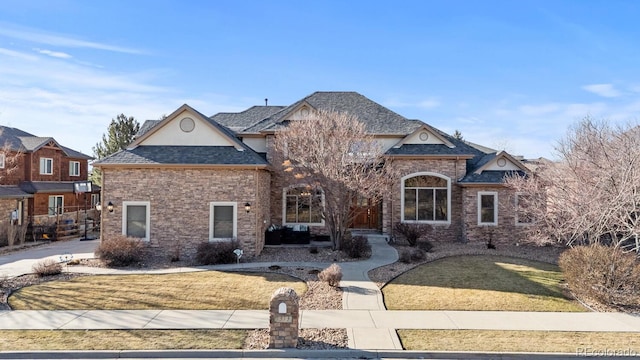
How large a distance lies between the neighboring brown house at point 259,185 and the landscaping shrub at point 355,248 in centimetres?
190

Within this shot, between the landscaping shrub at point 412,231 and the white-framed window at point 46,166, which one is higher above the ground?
the white-framed window at point 46,166

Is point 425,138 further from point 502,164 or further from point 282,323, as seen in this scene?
point 282,323

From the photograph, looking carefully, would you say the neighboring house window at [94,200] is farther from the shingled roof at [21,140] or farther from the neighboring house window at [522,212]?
the neighboring house window at [522,212]

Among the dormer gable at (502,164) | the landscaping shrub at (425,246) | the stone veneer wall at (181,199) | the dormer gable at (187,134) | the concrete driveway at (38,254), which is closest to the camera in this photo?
the concrete driveway at (38,254)

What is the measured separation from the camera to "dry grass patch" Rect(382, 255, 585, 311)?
9570 mm

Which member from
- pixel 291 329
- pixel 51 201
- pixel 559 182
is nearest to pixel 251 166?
pixel 291 329

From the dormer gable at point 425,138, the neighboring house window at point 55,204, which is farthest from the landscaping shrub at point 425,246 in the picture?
the neighboring house window at point 55,204

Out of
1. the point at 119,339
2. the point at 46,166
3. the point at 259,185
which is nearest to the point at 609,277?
the point at 119,339

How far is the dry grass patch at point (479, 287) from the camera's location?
9570 millimetres

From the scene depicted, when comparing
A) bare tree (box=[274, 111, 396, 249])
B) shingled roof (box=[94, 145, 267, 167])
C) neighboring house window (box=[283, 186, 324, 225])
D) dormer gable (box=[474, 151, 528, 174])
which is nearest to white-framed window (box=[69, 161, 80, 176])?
shingled roof (box=[94, 145, 267, 167])

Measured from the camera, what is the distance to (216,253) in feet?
46.3

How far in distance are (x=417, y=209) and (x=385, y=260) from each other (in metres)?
5.61

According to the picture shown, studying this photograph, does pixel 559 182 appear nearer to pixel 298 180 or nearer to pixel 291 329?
pixel 298 180

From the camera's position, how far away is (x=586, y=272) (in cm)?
1002
